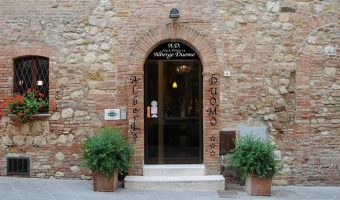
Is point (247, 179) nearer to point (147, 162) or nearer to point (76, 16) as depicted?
point (147, 162)

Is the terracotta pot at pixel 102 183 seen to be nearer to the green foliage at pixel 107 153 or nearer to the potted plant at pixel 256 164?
the green foliage at pixel 107 153

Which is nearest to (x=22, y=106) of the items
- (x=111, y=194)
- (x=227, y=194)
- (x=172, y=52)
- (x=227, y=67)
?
(x=111, y=194)

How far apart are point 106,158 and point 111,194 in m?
0.73

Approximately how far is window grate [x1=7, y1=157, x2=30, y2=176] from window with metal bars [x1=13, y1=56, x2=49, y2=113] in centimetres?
122

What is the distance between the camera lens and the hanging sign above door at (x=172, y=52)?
953cm

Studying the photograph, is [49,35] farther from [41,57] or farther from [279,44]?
[279,44]

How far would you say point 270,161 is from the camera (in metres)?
8.26

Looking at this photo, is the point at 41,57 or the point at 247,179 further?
the point at 41,57

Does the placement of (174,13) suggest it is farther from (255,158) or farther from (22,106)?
(22,106)

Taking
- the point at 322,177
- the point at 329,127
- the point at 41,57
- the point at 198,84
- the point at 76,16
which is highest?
the point at 76,16

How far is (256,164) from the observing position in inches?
325

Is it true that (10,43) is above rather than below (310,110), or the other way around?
above

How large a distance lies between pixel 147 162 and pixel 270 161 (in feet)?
9.46

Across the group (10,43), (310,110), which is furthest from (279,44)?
(10,43)
